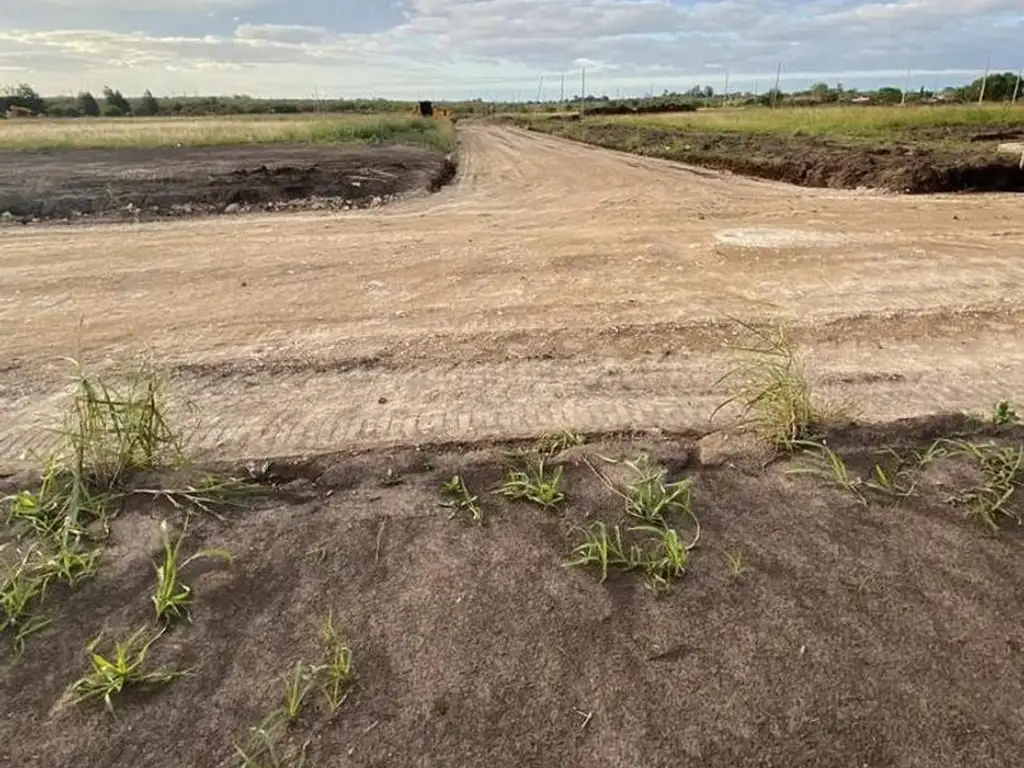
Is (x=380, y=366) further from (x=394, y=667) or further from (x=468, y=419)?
(x=394, y=667)

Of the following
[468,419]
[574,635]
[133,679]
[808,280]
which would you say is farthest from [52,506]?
[808,280]

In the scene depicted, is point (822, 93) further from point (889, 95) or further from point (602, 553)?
point (602, 553)

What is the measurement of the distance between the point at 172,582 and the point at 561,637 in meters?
1.44

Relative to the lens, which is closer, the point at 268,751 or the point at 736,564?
the point at 268,751

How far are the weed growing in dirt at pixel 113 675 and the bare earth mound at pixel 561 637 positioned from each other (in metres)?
0.04

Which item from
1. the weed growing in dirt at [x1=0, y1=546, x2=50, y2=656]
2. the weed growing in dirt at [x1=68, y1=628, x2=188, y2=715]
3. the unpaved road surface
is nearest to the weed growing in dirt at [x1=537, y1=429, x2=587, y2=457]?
the unpaved road surface

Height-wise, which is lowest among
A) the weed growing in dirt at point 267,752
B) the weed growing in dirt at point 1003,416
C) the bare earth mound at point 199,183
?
the weed growing in dirt at point 267,752

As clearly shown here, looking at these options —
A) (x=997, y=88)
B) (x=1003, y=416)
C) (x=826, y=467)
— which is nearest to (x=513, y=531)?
(x=826, y=467)

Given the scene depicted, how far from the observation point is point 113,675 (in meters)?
2.23

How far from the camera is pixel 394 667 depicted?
2305 millimetres

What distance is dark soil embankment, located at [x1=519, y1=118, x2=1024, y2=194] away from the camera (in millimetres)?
13805

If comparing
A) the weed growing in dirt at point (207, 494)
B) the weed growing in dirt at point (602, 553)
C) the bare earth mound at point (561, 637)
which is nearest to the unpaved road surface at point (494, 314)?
the weed growing in dirt at point (207, 494)

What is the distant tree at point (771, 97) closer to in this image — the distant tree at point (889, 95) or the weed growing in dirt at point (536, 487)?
the distant tree at point (889, 95)

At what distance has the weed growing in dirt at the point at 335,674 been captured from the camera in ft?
7.16
